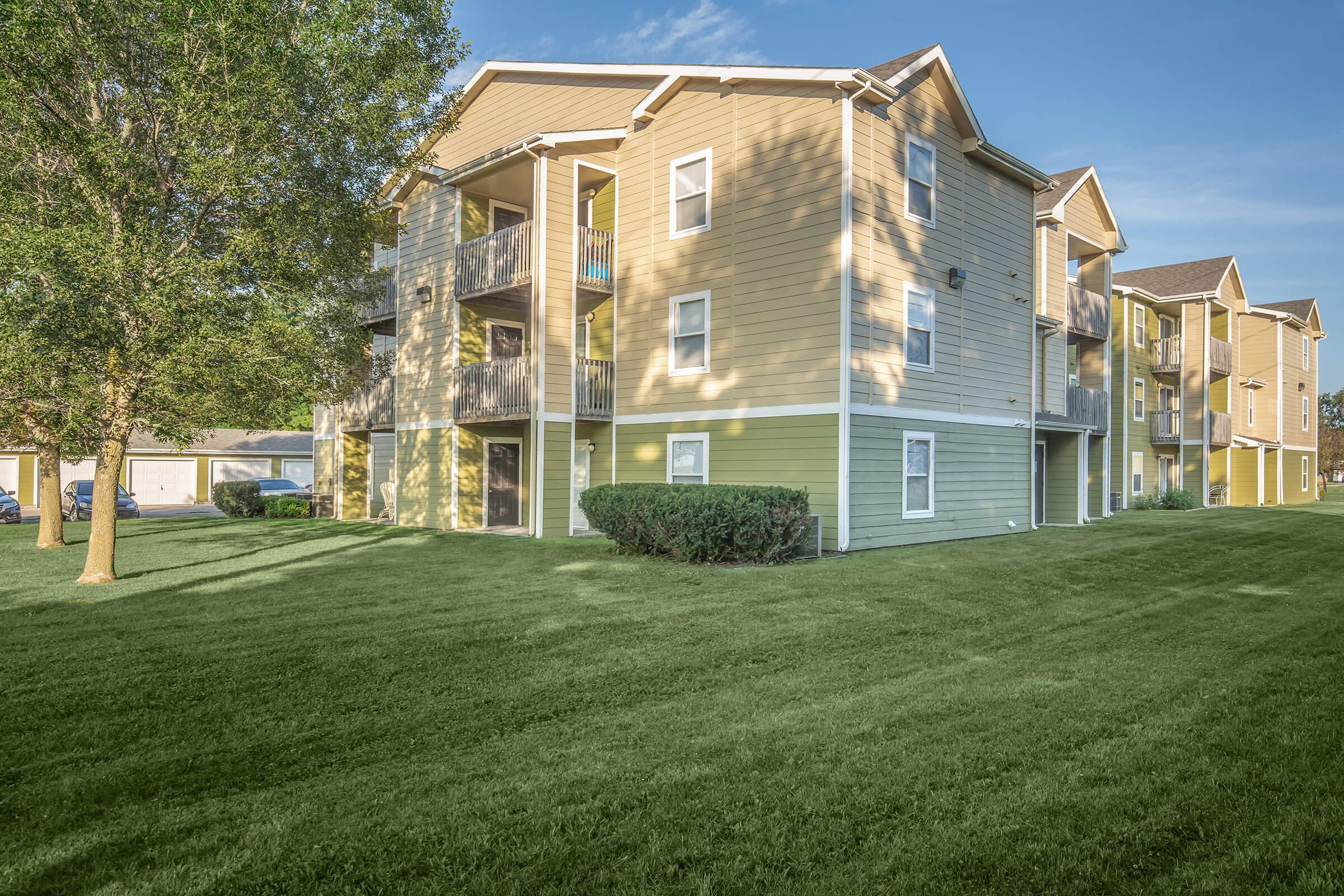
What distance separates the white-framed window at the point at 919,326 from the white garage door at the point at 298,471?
38682mm

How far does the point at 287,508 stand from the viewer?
82.7 feet

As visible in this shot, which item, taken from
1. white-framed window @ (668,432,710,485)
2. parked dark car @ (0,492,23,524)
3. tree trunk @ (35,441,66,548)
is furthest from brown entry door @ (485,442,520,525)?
parked dark car @ (0,492,23,524)

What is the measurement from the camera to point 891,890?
9.91 feet

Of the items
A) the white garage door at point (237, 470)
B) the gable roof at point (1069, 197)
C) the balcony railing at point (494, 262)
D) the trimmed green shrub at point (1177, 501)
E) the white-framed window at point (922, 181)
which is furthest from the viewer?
the white garage door at point (237, 470)

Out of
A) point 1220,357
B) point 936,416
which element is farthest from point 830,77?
point 1220,357

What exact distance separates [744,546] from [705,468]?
13.4 feet

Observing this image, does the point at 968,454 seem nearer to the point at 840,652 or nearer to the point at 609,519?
the point at 609,519

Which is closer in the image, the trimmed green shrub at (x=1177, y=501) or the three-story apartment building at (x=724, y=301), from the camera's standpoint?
the three-story apartment building at (x=724, y=301)

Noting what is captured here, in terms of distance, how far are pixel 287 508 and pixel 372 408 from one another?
5.32m

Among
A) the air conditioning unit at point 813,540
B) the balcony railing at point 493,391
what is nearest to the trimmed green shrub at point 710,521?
the air conditioning unit at point 813,540

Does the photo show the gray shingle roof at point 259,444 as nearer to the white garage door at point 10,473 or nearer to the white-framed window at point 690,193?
the white garage door at point 10,473

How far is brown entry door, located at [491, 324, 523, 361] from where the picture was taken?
787 inches

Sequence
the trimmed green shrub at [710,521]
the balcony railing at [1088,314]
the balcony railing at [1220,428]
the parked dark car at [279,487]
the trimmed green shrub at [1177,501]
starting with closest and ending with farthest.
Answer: the trimmed green shrub at [710,521]
the balcony railing at [1088,314]
the trimmed green shrub at [1177,501]
the balcony railing at [1220,428]
the parked dark car at [279,487]

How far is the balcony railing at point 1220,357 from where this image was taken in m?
30.8
